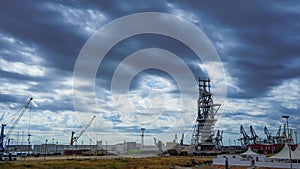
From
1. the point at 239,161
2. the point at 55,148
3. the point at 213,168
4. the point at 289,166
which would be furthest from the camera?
the point at 55,148

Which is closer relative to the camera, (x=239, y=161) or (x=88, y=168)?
(x=239, y=161)

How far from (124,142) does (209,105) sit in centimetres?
6495

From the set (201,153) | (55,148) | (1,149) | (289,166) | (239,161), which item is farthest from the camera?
(55,148)

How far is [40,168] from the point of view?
60031 millimetres

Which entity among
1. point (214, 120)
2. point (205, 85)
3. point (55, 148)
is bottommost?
point (55, 148)

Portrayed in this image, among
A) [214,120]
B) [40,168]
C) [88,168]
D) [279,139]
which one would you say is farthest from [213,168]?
[279,139]

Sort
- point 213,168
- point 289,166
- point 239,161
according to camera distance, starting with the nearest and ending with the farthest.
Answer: point 289,166 < point 239,161 < point 213,168

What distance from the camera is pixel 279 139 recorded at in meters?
167

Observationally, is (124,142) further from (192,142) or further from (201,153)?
(201,153)

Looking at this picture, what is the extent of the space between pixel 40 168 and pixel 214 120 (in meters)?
115

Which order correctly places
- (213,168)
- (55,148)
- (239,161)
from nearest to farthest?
(239,161) < (213,168) < (55,148)

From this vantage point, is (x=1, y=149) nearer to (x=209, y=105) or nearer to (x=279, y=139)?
(x=209, y=105)

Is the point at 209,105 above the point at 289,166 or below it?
above

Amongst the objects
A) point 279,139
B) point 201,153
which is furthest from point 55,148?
point 279,139
